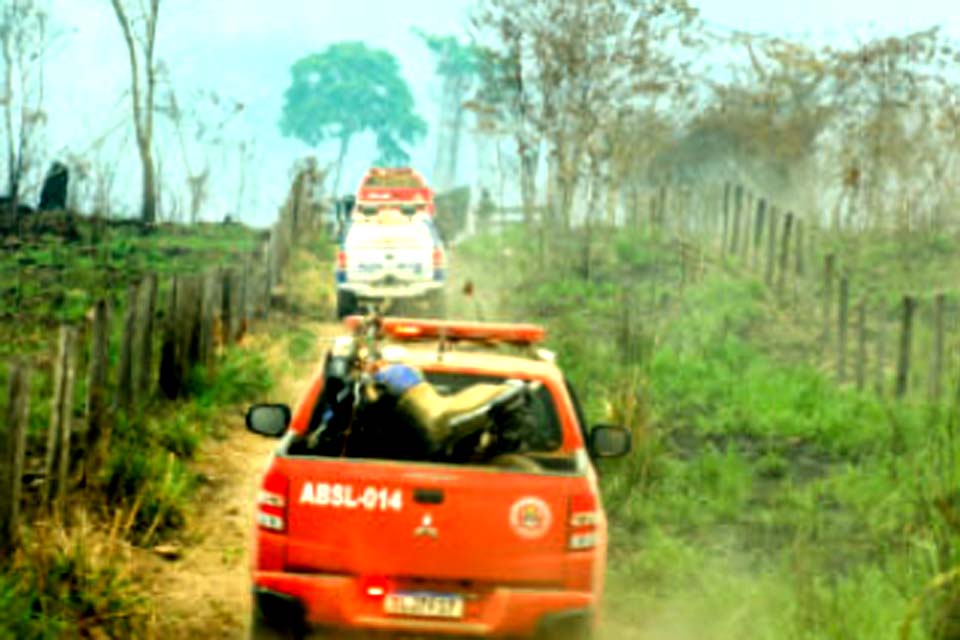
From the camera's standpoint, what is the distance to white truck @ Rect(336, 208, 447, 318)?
23984 mm

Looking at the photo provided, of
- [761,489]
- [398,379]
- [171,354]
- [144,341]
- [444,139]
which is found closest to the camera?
[398,379]

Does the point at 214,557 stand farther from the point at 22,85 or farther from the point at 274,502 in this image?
the point at 22,85

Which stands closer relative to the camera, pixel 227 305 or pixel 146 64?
pixel 227 305

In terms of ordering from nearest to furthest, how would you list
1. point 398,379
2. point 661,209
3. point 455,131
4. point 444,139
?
1. point 398,379
2. point 661,209
3. point 455,131
4. point 444,139

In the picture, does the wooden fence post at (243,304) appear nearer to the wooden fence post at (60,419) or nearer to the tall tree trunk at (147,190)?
the wooden fence post at (60,419)

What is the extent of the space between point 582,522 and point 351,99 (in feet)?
257

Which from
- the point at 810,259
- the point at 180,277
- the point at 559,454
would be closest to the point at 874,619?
the point at 559,454

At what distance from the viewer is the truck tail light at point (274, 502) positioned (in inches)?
262

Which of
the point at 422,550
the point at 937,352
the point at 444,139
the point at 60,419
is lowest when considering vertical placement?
the point at 422,550

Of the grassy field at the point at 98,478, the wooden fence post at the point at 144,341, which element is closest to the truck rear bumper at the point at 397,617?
the grassy field at the point at 98,478

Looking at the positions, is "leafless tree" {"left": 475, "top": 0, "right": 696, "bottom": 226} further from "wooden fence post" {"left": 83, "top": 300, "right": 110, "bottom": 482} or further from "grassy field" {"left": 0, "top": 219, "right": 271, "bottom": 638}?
"wooden fence post" {"left": 83, "top": 300, "right": 110, "bottom": 482}

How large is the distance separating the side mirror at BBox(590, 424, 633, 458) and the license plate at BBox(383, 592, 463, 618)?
1425 mm

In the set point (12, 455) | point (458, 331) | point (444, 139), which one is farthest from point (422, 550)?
point (444, 139)

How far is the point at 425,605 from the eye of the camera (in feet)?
21.9
